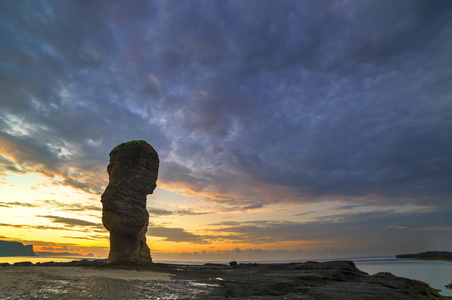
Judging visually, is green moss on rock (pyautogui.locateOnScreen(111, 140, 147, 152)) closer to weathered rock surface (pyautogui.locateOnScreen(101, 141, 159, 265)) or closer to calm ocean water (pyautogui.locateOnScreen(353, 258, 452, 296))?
weathered rock surface (pyautogui.locateOnScreen(101, 141, 159, 265))

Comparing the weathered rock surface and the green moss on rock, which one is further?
the green moss on rock

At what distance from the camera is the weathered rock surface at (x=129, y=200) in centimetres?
3175

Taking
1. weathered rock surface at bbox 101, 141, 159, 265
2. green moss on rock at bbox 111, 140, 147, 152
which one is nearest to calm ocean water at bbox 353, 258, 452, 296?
weathered rock surface at bbox 101, 141, 159, 265

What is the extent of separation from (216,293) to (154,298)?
4.68 meters

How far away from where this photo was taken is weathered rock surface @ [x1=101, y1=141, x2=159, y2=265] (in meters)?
31.8

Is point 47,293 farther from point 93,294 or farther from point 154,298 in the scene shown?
point 154,298

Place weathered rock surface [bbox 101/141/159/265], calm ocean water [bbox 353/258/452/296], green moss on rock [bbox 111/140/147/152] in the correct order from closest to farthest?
weathered rock surface [bbox 101/141/159/265] → green moss on rock [bbox 111/140/147/152] → calm ocean water [bbox 353/258/452/296]

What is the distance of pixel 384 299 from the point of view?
16406 mm

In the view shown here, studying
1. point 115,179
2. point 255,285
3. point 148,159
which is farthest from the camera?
point 148,159

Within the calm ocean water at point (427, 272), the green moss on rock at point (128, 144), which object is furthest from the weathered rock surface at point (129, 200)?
the calm ocean water at point (427, 272)

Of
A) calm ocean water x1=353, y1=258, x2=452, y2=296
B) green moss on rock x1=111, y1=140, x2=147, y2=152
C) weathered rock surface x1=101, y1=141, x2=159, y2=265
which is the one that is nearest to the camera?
weathered rock surface x1=101, y1=141, x2=159, y2=265

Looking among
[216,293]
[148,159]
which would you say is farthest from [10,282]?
[148,159]

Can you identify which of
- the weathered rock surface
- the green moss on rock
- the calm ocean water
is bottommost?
the calm ocean water

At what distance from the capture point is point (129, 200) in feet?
110
